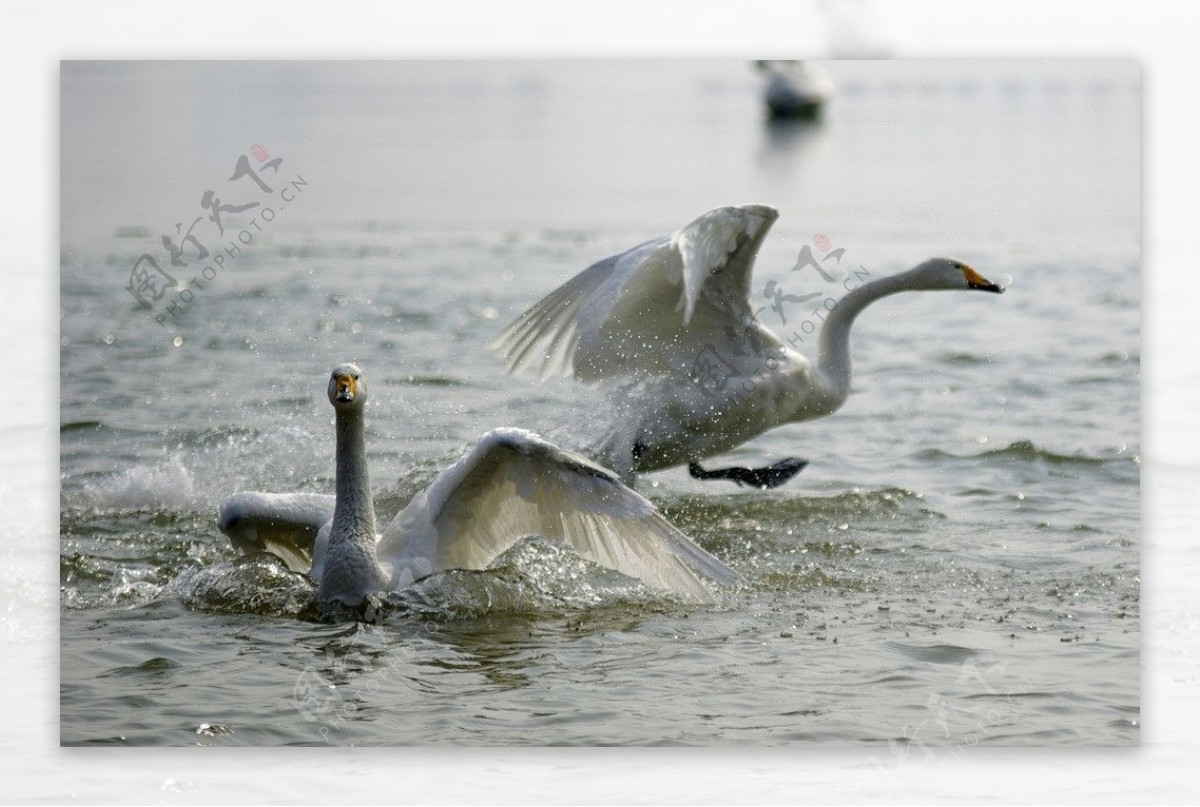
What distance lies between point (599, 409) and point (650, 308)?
585 millimetres

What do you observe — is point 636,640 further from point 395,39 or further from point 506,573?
point 395,39

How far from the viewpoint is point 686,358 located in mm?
6543

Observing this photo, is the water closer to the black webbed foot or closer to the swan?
the black webbed foot

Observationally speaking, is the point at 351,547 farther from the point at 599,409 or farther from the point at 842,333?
the point at 842,333

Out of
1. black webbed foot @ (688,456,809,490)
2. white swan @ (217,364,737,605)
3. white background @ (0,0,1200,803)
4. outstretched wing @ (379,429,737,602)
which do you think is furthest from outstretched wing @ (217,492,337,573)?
black webbed foot @ (688,456,809,490)

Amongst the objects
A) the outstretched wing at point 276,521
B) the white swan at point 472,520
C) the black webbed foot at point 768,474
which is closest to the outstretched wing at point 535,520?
the white swan at point 472,520

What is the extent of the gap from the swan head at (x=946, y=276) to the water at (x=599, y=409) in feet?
1.01

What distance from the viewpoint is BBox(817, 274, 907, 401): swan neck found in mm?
6637

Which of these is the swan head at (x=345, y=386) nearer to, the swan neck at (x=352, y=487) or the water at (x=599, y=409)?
the swan neck at (x=352, y=487)

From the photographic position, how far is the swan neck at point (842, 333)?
261 inches

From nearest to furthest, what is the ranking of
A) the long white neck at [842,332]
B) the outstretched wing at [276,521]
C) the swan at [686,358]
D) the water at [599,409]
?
the water at [599,409], the outstretched wing at [276,521], the swan at [686,358], the long white neck at [842,332]

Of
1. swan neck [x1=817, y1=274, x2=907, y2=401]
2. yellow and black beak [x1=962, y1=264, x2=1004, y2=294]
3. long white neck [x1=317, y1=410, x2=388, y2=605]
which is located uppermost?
yellow and black beak [x1=962, y1=264, x2=1004, y2=294]

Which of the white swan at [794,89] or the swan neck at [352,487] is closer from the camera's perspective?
the swan neck at [352,487]

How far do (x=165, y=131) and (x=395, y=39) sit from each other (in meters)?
0.93
